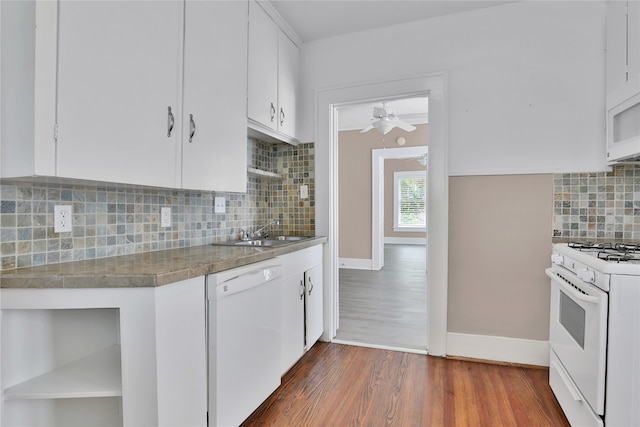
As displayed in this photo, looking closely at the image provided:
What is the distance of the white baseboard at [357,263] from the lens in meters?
6.09

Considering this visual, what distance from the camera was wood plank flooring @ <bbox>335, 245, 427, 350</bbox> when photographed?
296cm

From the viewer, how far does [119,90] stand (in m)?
1.35

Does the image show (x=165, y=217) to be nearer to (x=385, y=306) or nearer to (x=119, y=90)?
(x=119, y=90)

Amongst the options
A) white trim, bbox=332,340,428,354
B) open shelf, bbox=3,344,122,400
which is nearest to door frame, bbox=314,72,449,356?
white trim, bbox=332,340,428,354

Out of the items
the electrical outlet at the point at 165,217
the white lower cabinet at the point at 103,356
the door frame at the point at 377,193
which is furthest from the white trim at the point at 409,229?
the white lower cabinet at the point at 103,356

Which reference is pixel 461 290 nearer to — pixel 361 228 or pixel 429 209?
pixel 429 209

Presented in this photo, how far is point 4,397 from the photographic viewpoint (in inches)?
46.3

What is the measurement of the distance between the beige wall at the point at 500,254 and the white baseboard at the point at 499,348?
0.15ft

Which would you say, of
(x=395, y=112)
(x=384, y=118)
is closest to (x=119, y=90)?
(x=384, y=118)

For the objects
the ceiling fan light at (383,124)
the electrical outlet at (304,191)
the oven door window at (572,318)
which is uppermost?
the ceiling fan light at (383,124)

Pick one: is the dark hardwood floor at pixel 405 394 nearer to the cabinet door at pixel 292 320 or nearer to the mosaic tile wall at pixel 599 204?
the cabinet door at pixel 292 320

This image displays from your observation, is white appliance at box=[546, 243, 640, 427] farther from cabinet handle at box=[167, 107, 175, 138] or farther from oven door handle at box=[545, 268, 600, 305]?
cabinet handle at box=[167, 107, 175, 138]

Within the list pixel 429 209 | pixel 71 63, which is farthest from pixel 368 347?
pixel 71 63

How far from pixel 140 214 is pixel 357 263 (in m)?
4.72
